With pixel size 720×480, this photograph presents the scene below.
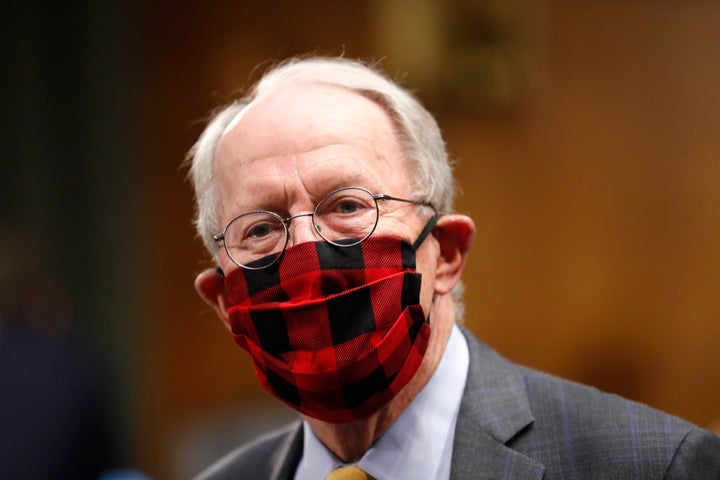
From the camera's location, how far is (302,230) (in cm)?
189

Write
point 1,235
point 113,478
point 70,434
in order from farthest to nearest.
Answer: point 1,235 < point 70,434 < point 113,478

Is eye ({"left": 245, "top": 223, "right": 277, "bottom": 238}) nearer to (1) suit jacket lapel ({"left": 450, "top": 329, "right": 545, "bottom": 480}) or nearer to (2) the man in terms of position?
(2) the man

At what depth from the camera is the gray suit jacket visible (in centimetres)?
176

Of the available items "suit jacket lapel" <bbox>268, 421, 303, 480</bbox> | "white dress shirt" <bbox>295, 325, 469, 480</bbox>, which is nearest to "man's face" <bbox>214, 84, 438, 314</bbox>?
"white dress shirt" <bbox>295, 325, 469, 480</bbox>

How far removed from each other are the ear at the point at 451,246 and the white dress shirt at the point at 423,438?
0.50 ft

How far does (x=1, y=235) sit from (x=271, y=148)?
12.2 ft

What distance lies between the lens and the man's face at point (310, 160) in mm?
1904

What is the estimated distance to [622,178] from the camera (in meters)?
4.86

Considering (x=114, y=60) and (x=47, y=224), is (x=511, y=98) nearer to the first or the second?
(x=114, y=60)

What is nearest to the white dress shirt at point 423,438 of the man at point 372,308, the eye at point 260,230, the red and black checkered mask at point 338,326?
the man at point 372,308

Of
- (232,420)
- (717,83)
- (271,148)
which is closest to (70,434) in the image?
(232,420)

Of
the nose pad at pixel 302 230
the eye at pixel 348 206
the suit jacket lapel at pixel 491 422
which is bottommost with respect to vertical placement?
the suit jacket lapel at pixel 491 422

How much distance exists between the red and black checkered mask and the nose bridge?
0.08ft

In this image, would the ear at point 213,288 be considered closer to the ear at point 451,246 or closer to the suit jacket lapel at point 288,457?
the suit jacket lapel at point 288,457
